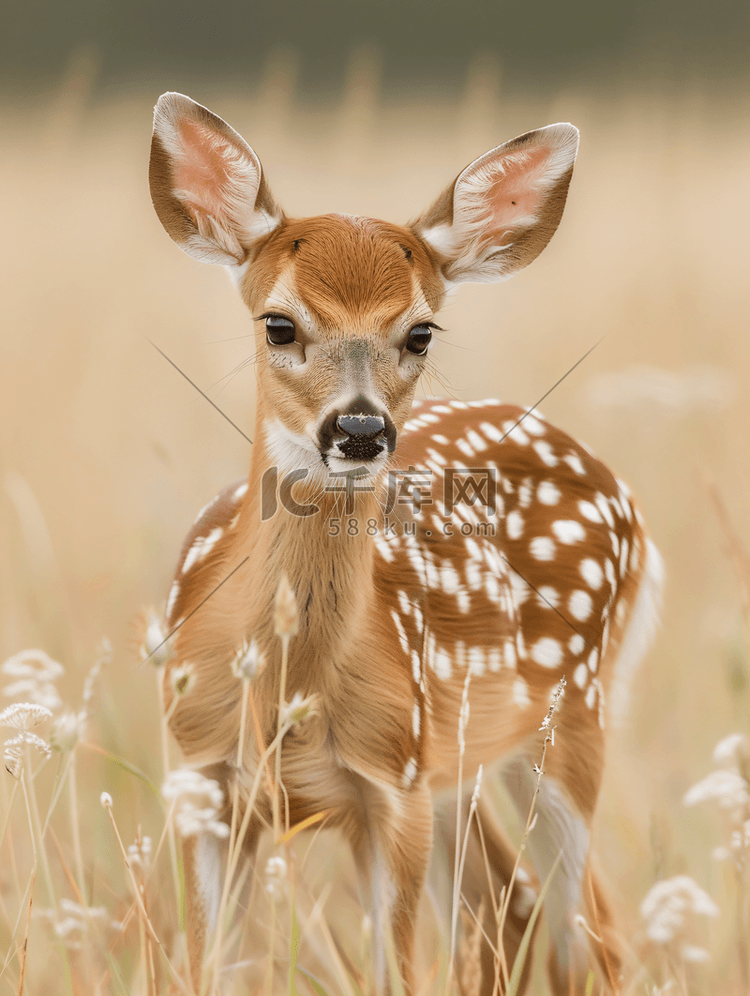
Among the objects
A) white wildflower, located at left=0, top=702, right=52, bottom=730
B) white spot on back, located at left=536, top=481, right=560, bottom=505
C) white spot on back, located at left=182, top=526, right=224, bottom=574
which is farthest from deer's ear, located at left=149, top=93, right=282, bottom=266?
white spot on back, located at left=536, top=481, right=560, bottom=505

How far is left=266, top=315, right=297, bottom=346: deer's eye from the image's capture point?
177 cm

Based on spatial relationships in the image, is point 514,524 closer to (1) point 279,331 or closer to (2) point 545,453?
→ (2) point 545,453

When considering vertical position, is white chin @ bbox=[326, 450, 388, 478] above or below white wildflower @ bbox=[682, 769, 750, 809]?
above

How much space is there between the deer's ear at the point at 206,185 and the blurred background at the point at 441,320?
1.00 meters

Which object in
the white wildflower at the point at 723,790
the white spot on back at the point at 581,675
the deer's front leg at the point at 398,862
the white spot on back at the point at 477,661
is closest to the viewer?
the white wildflower at the point at 723,790

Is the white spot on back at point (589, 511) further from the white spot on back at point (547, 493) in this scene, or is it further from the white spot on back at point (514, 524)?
the white spot on back at point (514, 524)

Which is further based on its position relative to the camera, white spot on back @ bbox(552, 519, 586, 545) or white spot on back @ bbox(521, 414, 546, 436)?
white spot on back @ bbox(521, 414, 546, 436)

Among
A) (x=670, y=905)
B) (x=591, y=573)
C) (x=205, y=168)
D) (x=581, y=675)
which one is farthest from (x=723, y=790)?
(x=205, y=168)

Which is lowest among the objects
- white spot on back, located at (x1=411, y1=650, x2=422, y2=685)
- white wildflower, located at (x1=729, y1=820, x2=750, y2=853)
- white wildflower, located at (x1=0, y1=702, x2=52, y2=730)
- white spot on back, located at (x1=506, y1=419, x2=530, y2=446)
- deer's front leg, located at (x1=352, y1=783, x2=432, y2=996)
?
deer's front leg, located at (x1=352, y1=783, x2=432, y2=996)

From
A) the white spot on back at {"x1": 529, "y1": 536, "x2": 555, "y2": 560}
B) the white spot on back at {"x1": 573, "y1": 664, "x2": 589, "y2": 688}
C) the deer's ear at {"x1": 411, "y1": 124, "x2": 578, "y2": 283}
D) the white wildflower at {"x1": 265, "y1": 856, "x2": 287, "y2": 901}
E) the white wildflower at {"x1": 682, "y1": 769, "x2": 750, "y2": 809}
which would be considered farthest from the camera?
the white spot on back at {"x1": 529, "y1": 536, "x2": 555, "y2": 560}

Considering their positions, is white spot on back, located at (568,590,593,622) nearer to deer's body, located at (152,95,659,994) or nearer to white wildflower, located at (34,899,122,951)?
deer's body, located at (152,95,659,994)

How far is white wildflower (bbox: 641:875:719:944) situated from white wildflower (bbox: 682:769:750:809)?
Result: 12cm

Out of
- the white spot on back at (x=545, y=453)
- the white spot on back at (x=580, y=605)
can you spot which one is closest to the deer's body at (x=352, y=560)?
the white spot on back at (x=580, y=605)

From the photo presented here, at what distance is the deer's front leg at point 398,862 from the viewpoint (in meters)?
1.82
